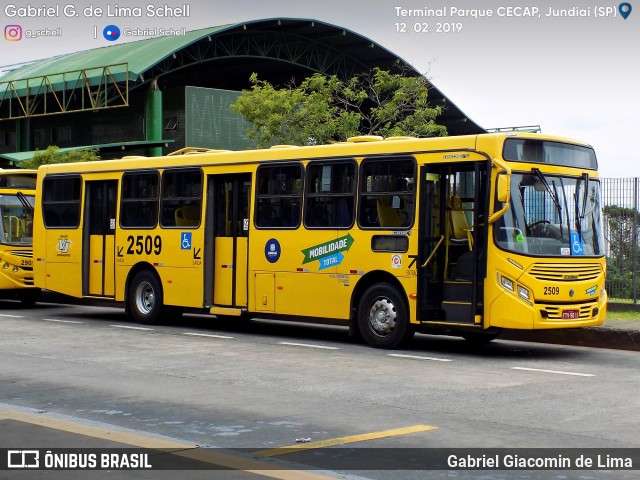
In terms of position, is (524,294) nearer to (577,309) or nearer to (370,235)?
(577,309)

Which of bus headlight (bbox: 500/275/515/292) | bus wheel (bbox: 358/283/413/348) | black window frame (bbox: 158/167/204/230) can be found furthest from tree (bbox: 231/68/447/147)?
bus headlight (bbox: 500/275/515/292)

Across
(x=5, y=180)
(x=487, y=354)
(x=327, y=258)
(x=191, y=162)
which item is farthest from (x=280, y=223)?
(x=5, y=180)

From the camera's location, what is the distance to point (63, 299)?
26.3 metres

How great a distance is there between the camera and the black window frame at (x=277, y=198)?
56.1 ft

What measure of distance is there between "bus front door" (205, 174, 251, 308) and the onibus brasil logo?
1.51 metres

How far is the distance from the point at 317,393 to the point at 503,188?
14.8 feet

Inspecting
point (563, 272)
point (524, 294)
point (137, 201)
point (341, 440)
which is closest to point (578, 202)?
point (563, 272)

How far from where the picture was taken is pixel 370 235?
15992 mm

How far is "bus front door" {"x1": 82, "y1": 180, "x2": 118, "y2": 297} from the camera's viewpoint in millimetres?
20561

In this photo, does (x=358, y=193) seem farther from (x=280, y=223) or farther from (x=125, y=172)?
(x=125, y=172)

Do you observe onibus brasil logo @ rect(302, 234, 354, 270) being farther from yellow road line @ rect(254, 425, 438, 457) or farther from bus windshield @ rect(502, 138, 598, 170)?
yellow road line @ rect(254, 425, 438, 457)

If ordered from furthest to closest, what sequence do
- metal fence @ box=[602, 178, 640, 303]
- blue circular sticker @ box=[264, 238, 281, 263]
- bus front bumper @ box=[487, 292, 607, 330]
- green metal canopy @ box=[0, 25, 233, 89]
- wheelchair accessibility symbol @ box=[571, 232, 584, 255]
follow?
green metal canopy @ box=[0, 25, 233, 89]
metal fence @ box=[602, 178, 640, 303]
blue circular sticker @ box=[264, 238, 281, 263]
wheelchair accessibility symbol @ box=[571, 232, 584, 255]
bus front bumper @ box=[487, 292, 607, 330]

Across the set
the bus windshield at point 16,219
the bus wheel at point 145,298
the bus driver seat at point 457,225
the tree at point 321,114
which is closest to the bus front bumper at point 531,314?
the bus driver seat at point 457,225

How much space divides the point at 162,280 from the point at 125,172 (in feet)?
7.59
